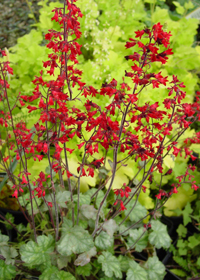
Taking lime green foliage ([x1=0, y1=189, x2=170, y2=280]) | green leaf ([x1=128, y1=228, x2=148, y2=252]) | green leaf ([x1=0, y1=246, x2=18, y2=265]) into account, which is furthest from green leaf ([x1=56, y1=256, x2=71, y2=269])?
green leaf ([x1=128, y1=228, x2=148, y2=252])

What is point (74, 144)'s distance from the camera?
5.68ft

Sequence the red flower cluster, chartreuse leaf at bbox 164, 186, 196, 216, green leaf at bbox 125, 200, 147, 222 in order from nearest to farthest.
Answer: the red flower cluster → green leaf at bbox 125, 200, 147, 222 → chartreuse leaf at bbox 164, 186, 196, 216

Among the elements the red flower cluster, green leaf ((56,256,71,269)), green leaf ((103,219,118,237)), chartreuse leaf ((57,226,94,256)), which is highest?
the red flower cluster

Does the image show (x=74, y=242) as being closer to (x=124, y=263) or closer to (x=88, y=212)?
(x=88, y=212)

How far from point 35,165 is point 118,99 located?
1.06 m

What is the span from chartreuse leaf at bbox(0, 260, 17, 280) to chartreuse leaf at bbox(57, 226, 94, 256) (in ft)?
1.13

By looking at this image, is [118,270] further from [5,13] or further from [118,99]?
[5,13]

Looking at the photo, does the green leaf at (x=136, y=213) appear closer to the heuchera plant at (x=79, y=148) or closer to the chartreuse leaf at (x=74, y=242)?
the heuchera plant at (x=79, y=148)

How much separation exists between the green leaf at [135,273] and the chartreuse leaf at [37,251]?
460mm

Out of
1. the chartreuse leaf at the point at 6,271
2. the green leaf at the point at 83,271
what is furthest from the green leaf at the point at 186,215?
the chartreuse leaf at the point at 6,271

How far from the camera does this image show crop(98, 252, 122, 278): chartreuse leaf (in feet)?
4.13

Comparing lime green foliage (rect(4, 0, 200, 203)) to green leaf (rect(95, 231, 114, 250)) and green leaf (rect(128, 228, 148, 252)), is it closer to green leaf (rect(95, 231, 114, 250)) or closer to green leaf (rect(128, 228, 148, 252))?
green leaf (rect(128, 228, 148, 252))

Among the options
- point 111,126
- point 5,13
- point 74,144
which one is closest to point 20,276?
point 74,144

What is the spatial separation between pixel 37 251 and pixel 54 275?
148 mm
